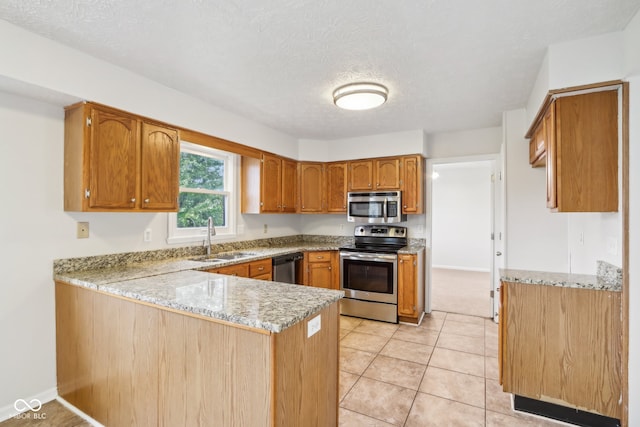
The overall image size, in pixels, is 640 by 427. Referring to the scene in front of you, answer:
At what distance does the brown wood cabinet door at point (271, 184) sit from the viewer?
395 cm

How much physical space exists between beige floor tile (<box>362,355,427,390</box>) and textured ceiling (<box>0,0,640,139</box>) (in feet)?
8.02

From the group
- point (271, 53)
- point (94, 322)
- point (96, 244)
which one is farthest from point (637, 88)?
point (96, 244)

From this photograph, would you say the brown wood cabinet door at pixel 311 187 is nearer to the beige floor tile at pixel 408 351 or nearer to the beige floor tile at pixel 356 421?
the beige floor tile at pixel 408 351

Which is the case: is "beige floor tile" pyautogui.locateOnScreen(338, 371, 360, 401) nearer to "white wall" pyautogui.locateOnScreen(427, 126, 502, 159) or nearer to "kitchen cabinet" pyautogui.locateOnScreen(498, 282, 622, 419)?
"kitchen cabinet" pyautogui.locateOnScreen(498, 282, 622, 419)

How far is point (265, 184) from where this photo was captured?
13.0 feet

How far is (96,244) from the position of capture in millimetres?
2479

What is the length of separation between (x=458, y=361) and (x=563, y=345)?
1.03 m

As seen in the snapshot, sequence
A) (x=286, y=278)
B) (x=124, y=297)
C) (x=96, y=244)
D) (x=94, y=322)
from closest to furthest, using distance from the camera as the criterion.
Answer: (x=124, y=297)
(x=94, y=322)
(x=96, y=244)
(x=286, y=278)

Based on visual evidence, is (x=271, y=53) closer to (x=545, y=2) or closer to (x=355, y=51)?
(x=355, y=51)

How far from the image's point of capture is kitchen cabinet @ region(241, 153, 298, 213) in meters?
3.91

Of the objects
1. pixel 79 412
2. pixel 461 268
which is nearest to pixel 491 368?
pixel 79 412

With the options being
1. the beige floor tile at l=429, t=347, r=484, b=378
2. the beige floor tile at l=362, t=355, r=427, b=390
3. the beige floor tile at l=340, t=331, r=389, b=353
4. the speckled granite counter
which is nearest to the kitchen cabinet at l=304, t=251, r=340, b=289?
the beige floor tile at l=340, t=331, r=389, b=353

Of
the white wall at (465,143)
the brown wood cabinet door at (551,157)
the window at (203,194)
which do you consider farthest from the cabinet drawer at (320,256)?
the brown wood cabinet door at (551,157)

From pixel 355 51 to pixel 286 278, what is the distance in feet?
8.53
